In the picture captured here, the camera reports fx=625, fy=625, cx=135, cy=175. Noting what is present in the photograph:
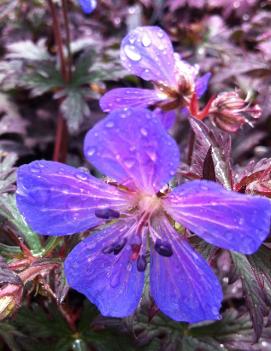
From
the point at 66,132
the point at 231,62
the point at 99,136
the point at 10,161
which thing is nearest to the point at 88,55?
the point at 66,132

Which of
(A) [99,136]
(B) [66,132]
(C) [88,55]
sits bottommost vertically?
(B) [66,132]

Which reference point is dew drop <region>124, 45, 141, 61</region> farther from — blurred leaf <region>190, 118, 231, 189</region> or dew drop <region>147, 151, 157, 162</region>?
dew drop <region>147, 151, 157, 162</region>

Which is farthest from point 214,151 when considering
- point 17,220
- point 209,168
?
point 17,220

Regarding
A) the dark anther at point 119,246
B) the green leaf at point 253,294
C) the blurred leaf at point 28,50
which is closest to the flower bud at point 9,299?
the dark anther at point 119,246

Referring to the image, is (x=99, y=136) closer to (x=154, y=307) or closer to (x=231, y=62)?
(x=154, y=307)

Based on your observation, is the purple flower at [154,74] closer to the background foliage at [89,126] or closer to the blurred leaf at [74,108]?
the background foliage at [89,126]

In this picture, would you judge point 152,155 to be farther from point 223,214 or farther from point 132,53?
point 132,53

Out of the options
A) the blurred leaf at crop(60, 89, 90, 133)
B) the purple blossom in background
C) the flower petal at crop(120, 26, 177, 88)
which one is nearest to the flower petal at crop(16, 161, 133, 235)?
the flower petal at crop(120, 26, 177, 88)

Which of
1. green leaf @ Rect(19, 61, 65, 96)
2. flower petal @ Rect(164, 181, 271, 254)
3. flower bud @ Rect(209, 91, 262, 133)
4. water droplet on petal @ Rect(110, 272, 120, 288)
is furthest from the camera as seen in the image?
green leaf @ Rect(19, 61, 65, 96)
